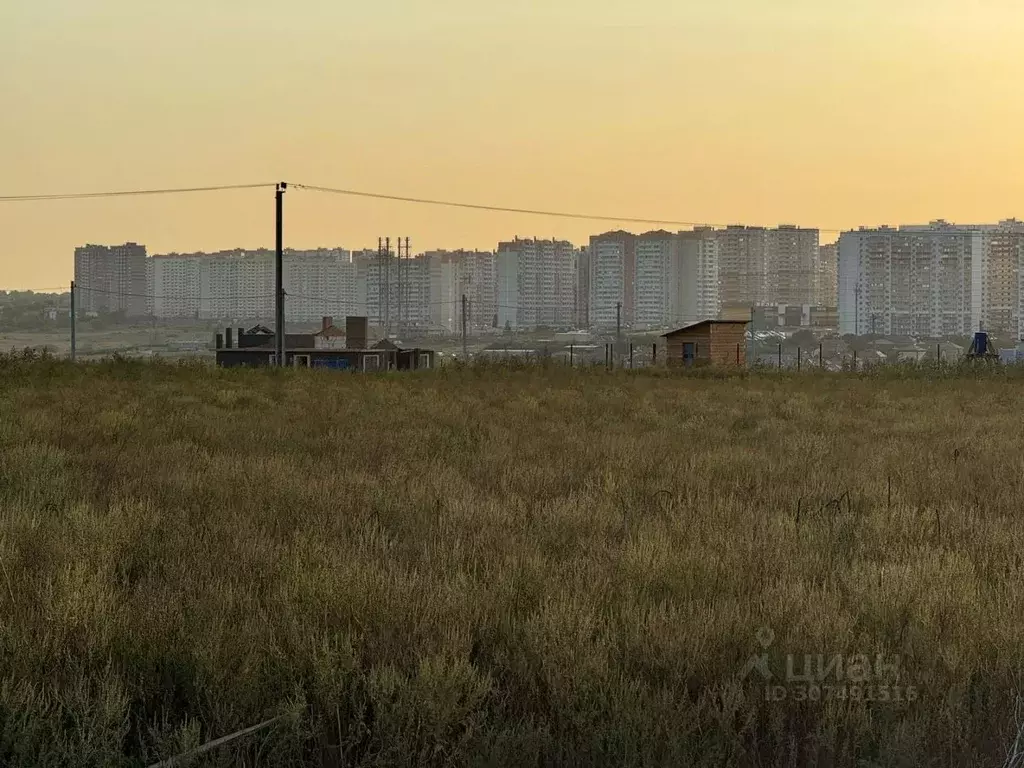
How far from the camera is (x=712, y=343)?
50.7 metres

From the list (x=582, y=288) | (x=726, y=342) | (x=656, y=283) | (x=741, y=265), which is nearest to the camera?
(x=726, y=342)

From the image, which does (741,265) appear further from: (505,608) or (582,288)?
(505,608)

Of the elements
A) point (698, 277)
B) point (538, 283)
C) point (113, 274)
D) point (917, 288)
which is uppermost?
point (113, 274)

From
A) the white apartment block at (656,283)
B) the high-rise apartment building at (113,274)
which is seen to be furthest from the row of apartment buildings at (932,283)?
the high-rise apartment building at (113,274)

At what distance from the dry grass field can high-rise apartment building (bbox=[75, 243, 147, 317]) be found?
17758 cm

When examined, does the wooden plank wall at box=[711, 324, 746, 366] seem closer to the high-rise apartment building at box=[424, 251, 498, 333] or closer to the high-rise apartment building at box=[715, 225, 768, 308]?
the high-rise apartment building at box=[715, 225, 768, 308]

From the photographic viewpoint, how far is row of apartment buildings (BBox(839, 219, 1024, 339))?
147m

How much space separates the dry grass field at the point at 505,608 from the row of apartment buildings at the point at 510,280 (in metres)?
150

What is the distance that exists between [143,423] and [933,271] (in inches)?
6072

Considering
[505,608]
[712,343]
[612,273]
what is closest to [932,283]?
[612,273]

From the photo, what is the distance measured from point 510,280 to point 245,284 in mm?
47988

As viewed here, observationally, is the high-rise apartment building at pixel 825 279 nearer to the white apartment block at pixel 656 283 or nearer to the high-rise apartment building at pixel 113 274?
the white apartment block at pixel 656 283

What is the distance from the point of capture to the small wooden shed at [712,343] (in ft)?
166

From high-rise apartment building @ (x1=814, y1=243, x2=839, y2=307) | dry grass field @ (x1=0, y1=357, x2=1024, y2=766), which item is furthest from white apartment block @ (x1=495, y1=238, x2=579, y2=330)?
dry grass field @ (x1=0, y1=357, x2=1024, y2=766)
